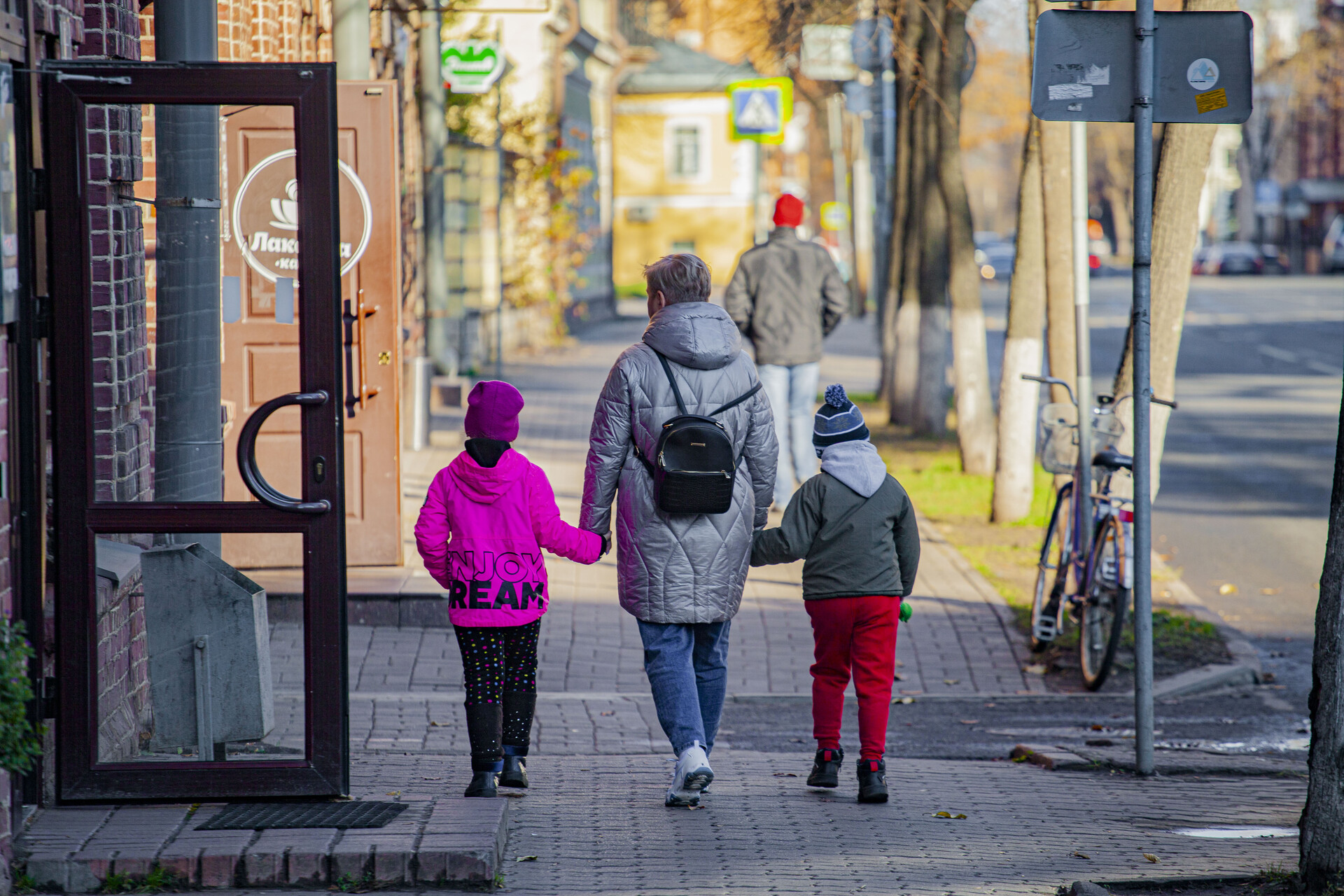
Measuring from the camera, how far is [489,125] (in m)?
23.5

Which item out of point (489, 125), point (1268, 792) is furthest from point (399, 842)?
point (489, 125)

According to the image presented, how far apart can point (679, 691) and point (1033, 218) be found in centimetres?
678

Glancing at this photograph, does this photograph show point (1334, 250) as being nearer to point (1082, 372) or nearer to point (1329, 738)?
point (1082, 372)

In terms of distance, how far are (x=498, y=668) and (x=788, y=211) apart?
5.73m

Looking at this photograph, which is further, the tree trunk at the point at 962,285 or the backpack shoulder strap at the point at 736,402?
the tree trunk at the point at 962,285

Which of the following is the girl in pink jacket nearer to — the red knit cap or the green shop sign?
the red knit cap

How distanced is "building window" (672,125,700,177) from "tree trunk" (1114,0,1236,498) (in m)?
42.0

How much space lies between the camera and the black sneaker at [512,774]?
5062 millimetres

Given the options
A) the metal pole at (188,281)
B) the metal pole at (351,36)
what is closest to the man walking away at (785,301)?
the metal pole at (351,36)

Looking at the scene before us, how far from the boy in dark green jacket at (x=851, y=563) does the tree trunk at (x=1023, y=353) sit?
5709 millimetres

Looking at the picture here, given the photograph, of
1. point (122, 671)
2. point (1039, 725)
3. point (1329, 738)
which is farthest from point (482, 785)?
point (1039, 725)

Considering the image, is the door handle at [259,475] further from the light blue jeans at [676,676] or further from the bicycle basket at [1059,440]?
the bicycle basket at [1059,440]

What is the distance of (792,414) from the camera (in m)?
10.7

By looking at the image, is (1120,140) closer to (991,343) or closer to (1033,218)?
(991,343)
